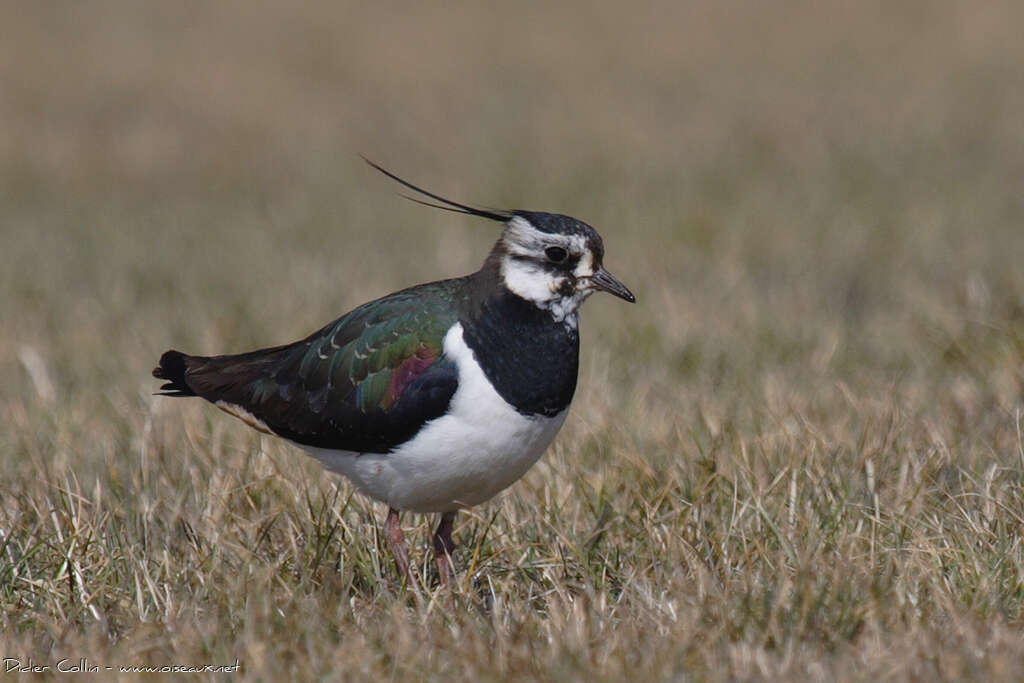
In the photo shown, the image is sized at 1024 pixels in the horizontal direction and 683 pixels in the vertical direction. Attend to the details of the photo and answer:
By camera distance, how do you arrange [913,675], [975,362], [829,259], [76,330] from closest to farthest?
1. [913,675]
2. [975,362]
3. [76,330]
4. [829,259]

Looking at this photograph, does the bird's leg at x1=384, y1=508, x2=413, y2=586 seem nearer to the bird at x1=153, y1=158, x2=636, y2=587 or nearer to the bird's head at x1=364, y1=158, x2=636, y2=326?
the bird at x1=153, y1=158, x2=636, y2=587

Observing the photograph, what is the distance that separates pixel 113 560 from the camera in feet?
14.6

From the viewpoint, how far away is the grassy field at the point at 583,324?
3879 millimetres

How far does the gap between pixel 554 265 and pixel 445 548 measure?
94 cm

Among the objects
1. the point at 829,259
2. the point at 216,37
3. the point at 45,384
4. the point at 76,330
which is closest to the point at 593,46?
the point at 216,37

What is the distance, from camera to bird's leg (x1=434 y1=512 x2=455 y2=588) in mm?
4492

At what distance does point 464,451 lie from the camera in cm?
428

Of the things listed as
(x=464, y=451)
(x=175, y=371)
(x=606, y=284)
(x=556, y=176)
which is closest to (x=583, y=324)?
(x=175, y=371)

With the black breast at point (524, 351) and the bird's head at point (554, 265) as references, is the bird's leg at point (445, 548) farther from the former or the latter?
the bird's head at point (554, 265)

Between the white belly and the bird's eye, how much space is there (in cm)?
35

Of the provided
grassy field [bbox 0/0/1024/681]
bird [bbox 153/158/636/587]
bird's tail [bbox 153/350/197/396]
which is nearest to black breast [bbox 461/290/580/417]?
bird [bbox 153/158/636/587]

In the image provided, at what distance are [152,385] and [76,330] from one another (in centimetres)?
118

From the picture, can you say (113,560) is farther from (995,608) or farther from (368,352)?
(995,608)

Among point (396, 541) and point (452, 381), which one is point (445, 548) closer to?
point (396, 541)
